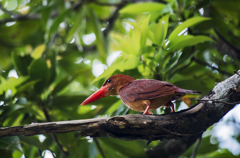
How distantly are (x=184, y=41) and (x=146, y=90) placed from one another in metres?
0.69

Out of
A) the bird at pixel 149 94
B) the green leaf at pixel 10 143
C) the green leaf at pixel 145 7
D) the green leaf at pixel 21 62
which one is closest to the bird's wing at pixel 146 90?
the bird at pixel 149 94

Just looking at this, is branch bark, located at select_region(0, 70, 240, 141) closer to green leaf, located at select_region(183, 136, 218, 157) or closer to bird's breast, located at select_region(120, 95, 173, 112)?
bird's breast, located at select_region(120, 95, 173, 112)

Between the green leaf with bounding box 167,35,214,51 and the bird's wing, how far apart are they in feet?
1.82

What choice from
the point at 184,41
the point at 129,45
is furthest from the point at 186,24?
the point at 129,45

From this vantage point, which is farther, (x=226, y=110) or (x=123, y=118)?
(x=226, y=110)

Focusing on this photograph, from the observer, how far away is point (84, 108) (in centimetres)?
356

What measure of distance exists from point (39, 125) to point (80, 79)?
298 cm

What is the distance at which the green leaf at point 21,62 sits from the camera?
2.74m

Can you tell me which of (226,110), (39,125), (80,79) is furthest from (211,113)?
(80,79)

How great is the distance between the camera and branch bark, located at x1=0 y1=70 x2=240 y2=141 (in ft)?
5.12

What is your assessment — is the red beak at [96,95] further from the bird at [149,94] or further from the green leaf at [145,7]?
the green leaf at [145,7]

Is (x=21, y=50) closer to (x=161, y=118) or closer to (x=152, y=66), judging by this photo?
(x=152, y=66)

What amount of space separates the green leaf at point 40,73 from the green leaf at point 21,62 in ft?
0.66

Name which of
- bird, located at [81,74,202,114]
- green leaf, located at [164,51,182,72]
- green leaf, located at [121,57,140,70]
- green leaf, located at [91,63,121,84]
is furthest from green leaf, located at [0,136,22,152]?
green leaf, located at [164,51,182,72]
